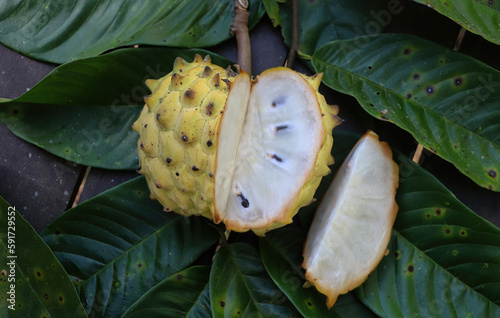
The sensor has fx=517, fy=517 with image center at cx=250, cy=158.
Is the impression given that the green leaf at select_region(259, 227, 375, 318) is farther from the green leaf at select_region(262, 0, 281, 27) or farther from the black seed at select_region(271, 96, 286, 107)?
the green leaf at select_region(262, 0, 281, 27)

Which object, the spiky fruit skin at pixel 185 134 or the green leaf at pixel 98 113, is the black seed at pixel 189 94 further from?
the green leaf at pixel 98 113

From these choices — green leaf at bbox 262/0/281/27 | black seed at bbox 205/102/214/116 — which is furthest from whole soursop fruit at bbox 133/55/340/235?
green leaf at bbox 262/0/281/27

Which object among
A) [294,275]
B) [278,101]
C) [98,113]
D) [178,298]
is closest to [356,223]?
[294,275]

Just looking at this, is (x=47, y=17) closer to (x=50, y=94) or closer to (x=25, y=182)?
(x=50, y=94)

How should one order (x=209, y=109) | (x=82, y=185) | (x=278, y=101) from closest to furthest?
Result: (x=209, y=109) → (x=278, y=101) → (x=82, y=185)

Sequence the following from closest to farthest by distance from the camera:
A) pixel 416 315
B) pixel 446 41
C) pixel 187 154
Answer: pixel 187 154 → pixel 416 315 → pixel 446 41

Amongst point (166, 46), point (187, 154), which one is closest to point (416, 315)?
point (187, 154)

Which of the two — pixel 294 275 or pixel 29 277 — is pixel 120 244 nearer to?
pixel 29 277
